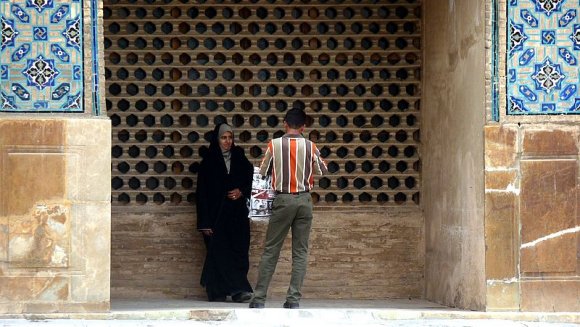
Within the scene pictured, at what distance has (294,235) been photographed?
10422 mm

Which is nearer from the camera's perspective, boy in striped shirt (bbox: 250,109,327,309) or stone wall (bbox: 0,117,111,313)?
stone wall (bbox: 0,117,111,313)

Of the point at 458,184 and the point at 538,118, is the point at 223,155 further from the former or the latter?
the point at 538,118

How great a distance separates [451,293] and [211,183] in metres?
2.18

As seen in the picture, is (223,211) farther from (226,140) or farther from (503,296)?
(503,296)

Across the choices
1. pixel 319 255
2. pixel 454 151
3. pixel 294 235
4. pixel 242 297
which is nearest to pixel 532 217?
pixel 454 151

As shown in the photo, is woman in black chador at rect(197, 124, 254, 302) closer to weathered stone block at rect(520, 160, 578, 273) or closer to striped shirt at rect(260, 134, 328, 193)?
striped shirt at rect(260, 134, 328, 193)

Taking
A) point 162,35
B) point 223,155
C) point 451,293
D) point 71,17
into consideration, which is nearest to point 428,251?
point 451,293

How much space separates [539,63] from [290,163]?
196 centimetres

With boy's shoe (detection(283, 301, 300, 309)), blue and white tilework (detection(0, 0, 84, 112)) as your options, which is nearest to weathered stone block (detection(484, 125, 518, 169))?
boy's shoe (detection(283, 301, 300, 309))

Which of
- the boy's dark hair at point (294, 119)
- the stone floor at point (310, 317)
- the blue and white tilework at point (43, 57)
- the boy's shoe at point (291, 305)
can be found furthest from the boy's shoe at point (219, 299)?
the blue and white tilework at point (43, 57)

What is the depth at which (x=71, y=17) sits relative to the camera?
10031 mm

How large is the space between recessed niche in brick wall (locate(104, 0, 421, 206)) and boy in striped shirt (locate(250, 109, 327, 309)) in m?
1.77

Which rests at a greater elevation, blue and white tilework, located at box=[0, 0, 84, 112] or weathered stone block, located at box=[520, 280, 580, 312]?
blue and white tilework, located at box=[0, 0, 84, 112]

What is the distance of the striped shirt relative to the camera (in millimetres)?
10344
